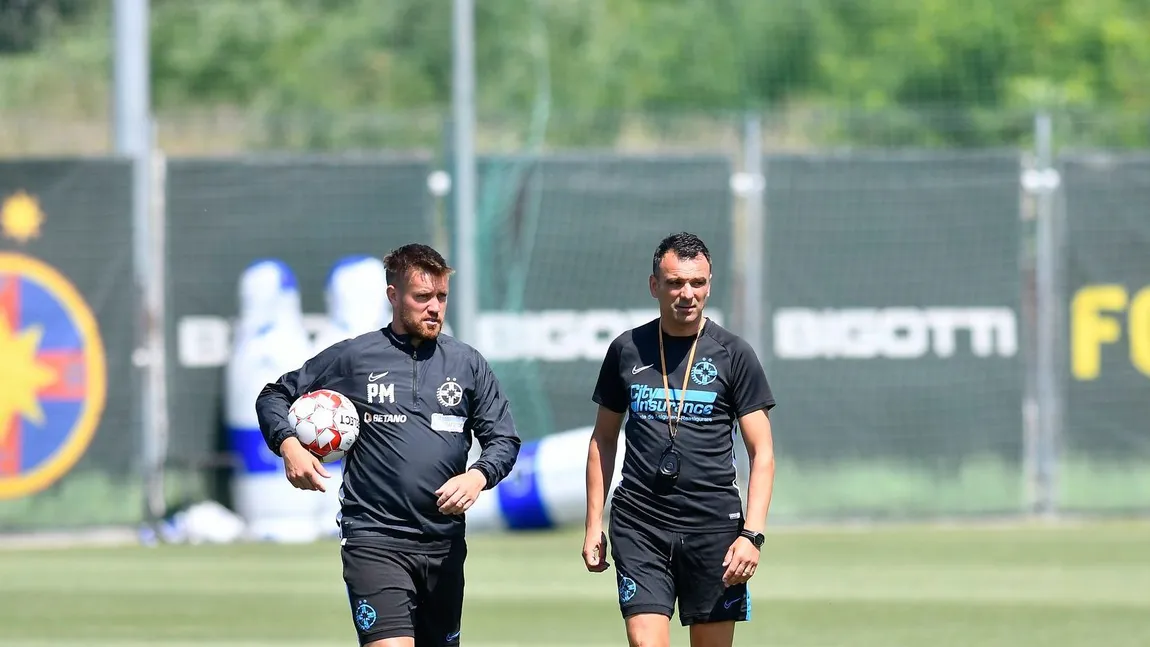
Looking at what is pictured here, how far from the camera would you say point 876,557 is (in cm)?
1470

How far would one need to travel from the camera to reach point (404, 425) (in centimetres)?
748

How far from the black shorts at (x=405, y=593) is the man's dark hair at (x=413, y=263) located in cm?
105

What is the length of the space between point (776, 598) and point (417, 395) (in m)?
5.64

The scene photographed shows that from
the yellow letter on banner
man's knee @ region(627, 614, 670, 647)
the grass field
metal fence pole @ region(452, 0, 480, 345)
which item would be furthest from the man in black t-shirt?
the yellow letter on banner

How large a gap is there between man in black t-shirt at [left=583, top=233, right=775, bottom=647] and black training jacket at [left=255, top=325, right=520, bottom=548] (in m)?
0.55

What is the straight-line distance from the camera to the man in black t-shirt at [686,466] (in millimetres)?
7531

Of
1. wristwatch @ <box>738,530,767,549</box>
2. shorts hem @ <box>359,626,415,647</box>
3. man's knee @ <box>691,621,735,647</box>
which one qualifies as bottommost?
man's knee @ <box>691,621,735,647</box>

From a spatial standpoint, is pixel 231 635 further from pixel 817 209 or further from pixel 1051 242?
pixel 1051 242

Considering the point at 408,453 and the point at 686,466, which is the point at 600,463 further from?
the point at 408,453

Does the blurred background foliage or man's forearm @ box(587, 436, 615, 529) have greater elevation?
the blurred background foliage

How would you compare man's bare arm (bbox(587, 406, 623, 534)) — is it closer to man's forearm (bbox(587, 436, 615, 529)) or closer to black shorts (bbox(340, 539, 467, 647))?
man's forearm (bbox(587, 436, 615, 529))

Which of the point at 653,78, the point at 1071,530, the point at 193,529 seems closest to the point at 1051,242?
the point at 1071,530

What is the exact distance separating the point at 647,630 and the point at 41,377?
954cm

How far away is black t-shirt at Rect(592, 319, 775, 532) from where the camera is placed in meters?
7.58
